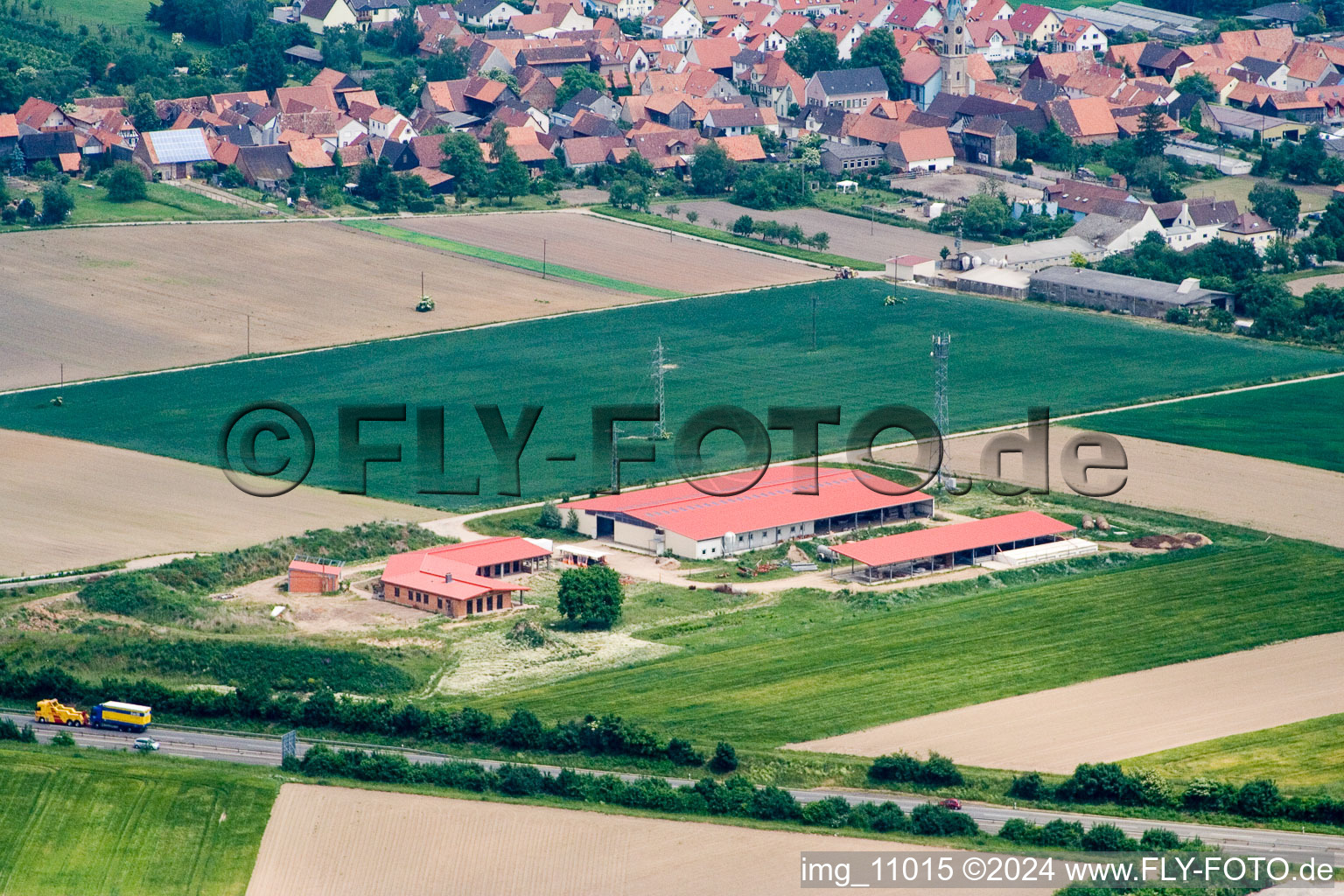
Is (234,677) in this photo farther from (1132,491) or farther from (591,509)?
(1132,491)

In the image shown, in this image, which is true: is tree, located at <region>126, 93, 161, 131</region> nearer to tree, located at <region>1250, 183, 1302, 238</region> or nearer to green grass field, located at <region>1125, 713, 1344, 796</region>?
tree, located at <region>1250, 183, 1302, 238</region>

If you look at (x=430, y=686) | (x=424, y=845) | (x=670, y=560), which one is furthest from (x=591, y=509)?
(x=424, y=845)

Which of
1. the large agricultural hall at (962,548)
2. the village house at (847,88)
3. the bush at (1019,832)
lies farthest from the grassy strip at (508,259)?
the bush at (1019,832)

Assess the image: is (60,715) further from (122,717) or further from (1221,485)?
(1221,485)

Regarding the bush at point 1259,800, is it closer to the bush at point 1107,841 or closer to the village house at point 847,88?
the bush at point 1107,841

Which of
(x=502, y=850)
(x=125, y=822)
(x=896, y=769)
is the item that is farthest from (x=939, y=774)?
(x=125, y=822)
